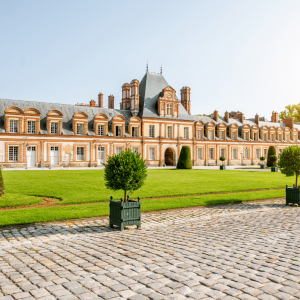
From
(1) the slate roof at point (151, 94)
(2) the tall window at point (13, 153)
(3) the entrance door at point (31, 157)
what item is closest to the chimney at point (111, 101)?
(1) the slate roof at point (151, 94)

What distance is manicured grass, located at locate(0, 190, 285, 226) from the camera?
360 inches

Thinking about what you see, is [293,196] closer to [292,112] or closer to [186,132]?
[186,132]

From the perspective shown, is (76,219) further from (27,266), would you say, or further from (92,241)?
(27,266)

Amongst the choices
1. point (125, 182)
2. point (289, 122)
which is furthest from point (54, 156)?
point (289, 122)

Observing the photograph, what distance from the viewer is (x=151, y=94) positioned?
45.3 meters

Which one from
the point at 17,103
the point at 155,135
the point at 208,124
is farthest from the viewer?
the point at 208,124

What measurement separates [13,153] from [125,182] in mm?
29916

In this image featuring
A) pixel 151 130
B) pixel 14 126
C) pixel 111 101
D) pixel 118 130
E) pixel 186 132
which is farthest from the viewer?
pixel 111 101

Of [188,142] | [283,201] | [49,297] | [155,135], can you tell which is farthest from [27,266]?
[188,142]

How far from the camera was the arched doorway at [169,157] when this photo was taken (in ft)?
150

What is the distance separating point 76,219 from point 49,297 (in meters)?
5.37

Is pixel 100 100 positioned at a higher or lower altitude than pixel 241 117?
higher

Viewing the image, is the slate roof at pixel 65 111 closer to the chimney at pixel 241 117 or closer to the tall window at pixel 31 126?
the tall window at pixel 31 126

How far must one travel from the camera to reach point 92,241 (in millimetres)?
7270
